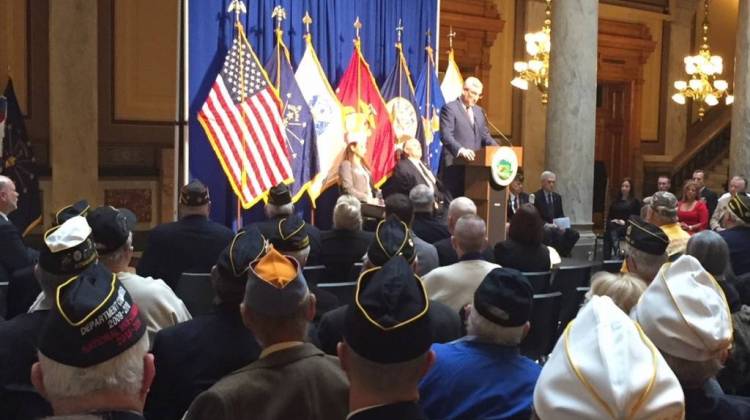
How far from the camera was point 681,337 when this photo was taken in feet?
6.89

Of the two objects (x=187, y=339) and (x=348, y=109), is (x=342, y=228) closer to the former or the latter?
(x=187, y=339)

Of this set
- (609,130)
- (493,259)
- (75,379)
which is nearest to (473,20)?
(609,130)

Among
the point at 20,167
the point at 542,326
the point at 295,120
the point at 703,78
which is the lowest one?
the point at 542,326

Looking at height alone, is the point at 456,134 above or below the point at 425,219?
above

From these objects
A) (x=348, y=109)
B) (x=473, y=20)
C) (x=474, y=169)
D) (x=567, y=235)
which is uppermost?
(x=473, y=20)

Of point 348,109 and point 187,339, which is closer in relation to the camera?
point 187,339

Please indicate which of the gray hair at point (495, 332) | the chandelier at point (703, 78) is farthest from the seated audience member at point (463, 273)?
the chandelier at point (703, 78)

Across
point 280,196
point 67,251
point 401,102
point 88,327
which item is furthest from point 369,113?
point 88,327

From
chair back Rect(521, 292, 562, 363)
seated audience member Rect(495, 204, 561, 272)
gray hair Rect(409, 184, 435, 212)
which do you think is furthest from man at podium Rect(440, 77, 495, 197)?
chair back Rect(521, 292, 562, 363)

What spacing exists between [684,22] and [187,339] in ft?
49.5

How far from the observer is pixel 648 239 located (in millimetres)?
3760

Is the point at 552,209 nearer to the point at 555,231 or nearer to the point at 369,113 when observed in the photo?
the point at 555,231

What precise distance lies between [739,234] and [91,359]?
4716 millimetres

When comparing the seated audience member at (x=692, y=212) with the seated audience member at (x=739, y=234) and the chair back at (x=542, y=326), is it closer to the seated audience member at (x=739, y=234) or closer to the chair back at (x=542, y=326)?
the seated audience member at (x=739, y=234)
